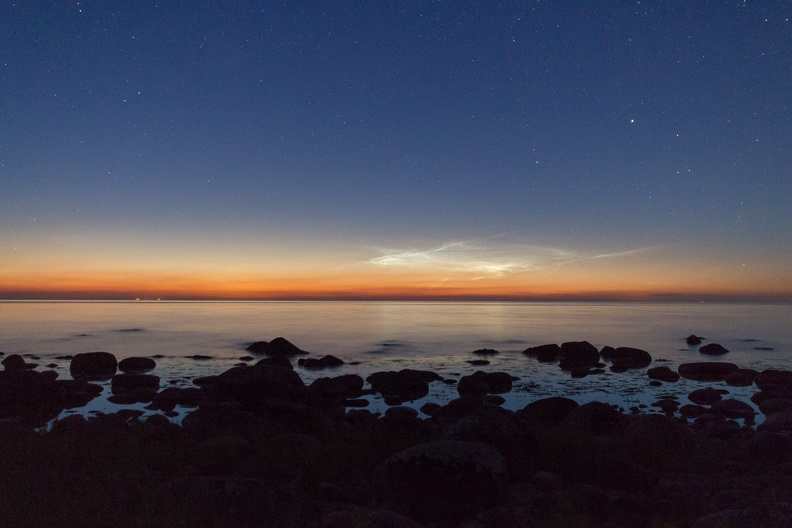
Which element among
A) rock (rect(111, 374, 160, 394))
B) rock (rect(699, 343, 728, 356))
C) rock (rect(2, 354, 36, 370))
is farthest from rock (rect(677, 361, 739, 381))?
rock (rect(2, 354, 36, 370))

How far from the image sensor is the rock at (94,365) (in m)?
26.7

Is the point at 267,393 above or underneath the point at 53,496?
underneath

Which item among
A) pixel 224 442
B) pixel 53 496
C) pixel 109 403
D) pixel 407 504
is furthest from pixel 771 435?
pixel 109 403

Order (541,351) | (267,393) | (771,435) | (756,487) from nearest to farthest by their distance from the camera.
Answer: (756,487), (771,435), (267,393), (541,351)

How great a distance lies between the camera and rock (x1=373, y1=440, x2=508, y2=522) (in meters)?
7.04

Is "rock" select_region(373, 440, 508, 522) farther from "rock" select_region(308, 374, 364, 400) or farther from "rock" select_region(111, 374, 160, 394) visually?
"rock" select_region(111, 374, 160, 394)

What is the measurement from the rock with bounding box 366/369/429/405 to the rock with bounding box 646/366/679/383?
42.1ft

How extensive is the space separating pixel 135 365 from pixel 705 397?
29.3 metres

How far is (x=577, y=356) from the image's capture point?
109 feet

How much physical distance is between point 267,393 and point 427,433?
7.21 meters

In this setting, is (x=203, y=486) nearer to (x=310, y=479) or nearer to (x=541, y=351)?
(x=310, y=479)

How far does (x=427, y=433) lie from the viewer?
11406 mm

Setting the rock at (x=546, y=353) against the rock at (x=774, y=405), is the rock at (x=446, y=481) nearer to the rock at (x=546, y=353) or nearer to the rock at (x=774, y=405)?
the rock at (x=774, y=405)

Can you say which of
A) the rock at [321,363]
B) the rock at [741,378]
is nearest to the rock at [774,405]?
the rock at [741,378]
